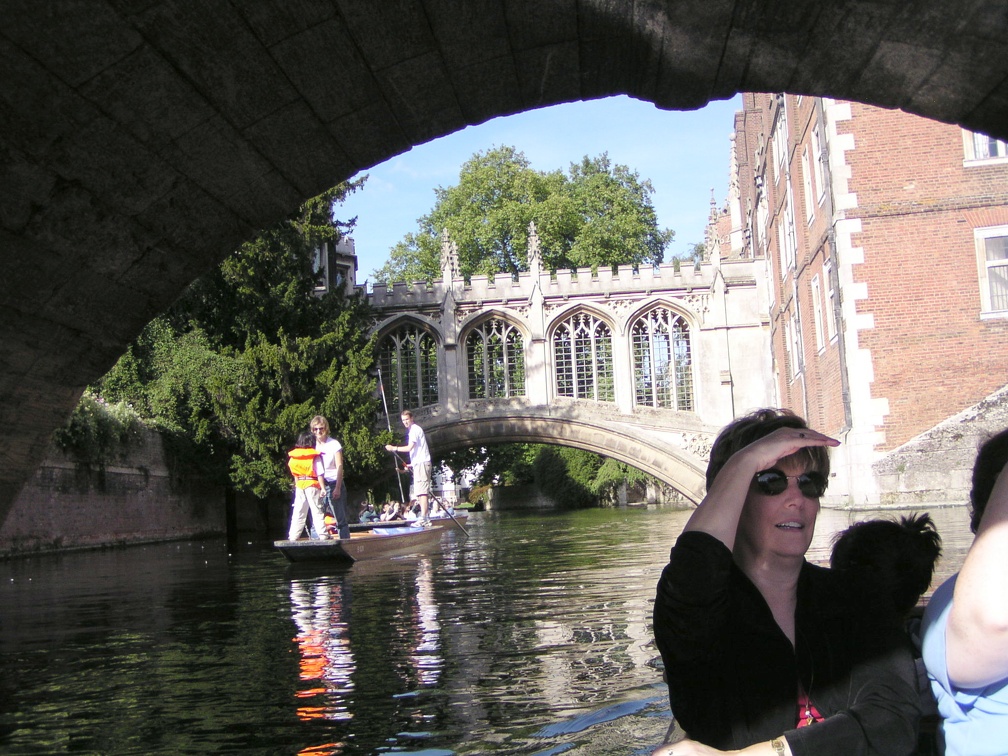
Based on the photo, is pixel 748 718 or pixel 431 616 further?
pixel 431 616

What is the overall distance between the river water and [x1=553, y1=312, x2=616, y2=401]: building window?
1411cm

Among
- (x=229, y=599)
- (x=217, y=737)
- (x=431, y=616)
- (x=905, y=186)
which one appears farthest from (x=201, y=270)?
(x=905, y=186)

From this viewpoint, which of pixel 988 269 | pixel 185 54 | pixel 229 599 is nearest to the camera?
pixel 185 54

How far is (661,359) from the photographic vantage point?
909 inches

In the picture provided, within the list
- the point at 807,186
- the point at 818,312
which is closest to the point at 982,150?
the point at 807,186

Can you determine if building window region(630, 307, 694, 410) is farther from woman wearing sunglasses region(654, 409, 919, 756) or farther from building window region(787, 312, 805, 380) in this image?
woman wearing sunglasses region(654, 409, 919, 756)

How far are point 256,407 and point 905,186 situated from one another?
1147 cm

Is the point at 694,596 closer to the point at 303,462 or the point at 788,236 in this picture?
the point at 303,462

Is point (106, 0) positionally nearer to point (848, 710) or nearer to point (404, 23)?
point (404, 23)

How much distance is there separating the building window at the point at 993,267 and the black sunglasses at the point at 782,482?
45.0 feet

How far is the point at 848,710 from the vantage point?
69.0 inches

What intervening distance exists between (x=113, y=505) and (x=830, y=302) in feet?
37.4

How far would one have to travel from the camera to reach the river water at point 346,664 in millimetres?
3236

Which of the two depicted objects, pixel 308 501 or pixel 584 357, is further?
A: pixel 584 357
